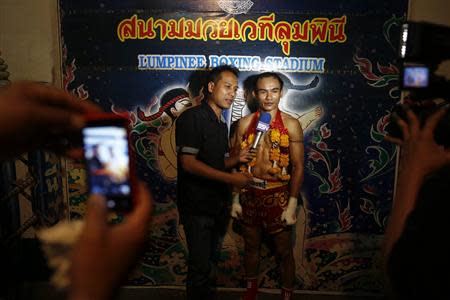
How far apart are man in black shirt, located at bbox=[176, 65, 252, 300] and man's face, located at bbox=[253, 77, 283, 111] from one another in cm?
29

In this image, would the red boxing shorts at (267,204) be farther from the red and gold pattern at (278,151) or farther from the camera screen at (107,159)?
the camera screen at (107,159)

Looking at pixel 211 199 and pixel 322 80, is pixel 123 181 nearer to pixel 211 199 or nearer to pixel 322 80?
pixel 211 199

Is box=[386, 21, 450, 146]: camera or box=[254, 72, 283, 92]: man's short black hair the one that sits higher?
box=[254, 72, 283, 92]: man's short black hair

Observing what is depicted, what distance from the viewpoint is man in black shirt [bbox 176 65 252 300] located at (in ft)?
10.8

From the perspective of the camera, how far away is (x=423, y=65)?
5.49 ft

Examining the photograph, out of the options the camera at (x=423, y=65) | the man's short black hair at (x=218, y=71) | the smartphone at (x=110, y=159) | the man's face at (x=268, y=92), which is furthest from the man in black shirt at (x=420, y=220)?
the man's short black hair at (x=218, y=71)

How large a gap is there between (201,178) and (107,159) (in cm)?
218

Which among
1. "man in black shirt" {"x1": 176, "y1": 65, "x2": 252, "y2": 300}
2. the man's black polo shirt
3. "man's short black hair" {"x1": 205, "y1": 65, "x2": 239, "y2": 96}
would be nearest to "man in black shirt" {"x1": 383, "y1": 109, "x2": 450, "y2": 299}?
"man in black shirt" {"x1": 176, "y1": 65, "x2": 252, "y2": 300}

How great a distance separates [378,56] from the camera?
11.6ft

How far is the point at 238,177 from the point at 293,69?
122 cm

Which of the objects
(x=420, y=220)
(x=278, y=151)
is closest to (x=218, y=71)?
(x=278, y=151)

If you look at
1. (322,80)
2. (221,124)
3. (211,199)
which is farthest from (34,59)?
(322,80)

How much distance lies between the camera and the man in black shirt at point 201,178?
3.28 m

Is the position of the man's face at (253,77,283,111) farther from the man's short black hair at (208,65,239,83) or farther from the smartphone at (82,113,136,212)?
the smartphone at (82,113,136,212)
